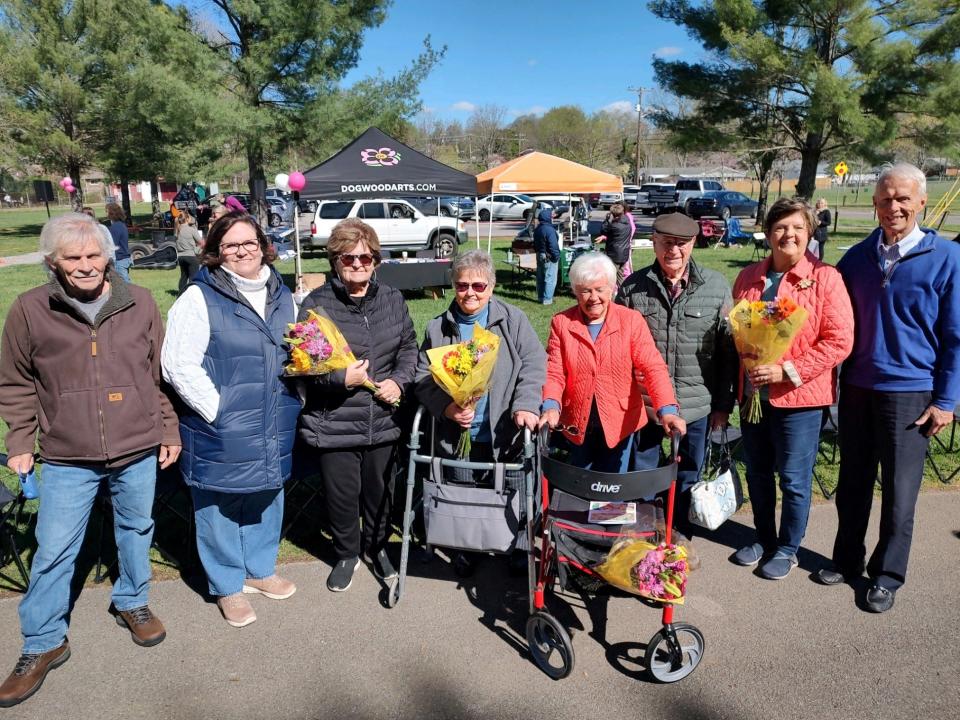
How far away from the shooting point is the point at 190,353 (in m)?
3.04

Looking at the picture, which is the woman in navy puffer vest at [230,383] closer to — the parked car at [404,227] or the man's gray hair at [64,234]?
the man's gray hair at [64,234]

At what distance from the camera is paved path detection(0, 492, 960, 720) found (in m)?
2.85

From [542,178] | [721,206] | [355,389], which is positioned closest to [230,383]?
[355,389]

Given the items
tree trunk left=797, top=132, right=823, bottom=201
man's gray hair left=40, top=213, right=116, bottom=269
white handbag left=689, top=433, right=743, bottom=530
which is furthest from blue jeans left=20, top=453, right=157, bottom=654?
tree trunk left=797, top=132, right=823, bottom=201

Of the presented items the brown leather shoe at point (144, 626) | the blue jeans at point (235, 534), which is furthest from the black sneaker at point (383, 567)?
the brown leather shoe at point (144, 626)

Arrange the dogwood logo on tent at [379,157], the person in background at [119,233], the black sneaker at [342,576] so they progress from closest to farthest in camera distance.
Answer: the black sneaker at [342,576] → the dogwood logo on tent at [379,157] → the person in background at [119,233]

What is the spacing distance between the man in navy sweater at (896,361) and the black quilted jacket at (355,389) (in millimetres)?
2341

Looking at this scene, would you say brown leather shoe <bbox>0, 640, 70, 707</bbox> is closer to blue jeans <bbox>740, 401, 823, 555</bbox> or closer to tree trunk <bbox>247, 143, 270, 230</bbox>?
blue jeans <bbox>740, 401, 823, 555</bbox>

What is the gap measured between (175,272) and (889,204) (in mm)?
17185

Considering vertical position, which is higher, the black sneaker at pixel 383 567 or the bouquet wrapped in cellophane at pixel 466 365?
the bouquet wrapped in cellophane at pixel 466 365

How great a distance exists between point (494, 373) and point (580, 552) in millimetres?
979

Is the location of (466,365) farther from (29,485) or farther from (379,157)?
(379,157)

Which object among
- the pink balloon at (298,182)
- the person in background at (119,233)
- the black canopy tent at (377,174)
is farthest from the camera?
the person in background at (119,233)

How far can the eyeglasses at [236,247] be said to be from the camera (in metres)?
3.12
